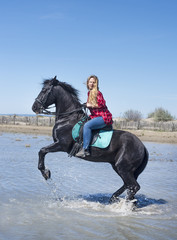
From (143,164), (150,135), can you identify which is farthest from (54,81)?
(150,135)

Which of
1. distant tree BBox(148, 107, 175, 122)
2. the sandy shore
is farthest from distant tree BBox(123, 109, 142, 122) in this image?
the sandy shore

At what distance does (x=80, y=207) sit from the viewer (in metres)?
7.24

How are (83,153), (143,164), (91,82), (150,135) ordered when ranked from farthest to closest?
1. (150,135)
2. (143,164)
3. (91,82)
4. (83,153)

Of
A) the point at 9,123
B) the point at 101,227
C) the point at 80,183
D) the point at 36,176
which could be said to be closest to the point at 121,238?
the point at 101,227

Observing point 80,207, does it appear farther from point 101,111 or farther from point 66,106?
point 66,106

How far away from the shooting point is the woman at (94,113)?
7.02 m

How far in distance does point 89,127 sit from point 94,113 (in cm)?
39

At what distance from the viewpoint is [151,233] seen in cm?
562

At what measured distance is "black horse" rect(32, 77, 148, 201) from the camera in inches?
280

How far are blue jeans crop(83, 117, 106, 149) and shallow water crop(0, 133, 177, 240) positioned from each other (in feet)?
4.94

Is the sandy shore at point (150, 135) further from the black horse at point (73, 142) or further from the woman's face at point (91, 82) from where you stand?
the woman's face at point (91, 82)

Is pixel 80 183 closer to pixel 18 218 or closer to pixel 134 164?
pixel 134 164

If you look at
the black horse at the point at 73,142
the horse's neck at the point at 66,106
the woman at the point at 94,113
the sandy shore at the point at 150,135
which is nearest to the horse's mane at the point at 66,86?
the black horse at the point at 73,142

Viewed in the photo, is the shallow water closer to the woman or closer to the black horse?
the black horse
